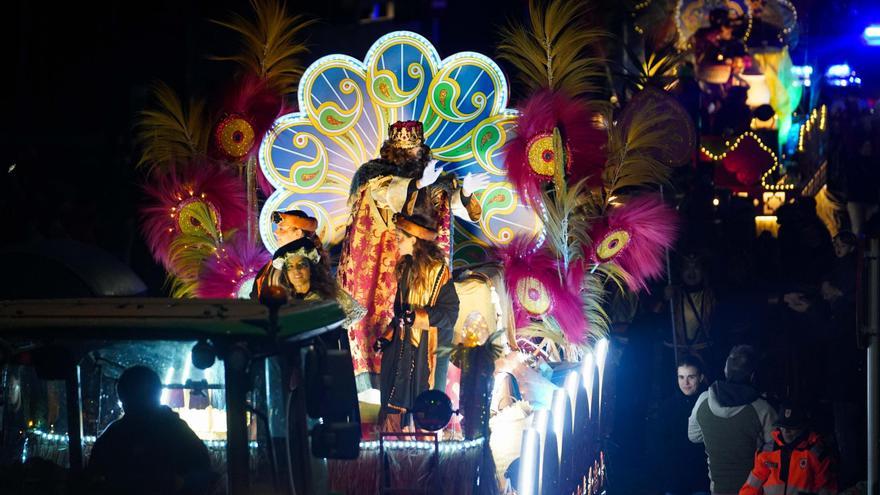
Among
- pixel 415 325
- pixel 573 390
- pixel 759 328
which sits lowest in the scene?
pixel 573 390

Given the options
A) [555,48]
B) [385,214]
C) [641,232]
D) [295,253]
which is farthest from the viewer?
[641,232]

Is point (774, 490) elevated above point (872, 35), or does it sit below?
below

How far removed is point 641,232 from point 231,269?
3743mm

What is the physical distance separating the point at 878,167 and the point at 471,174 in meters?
4.11

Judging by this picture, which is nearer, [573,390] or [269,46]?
A: [573,390]

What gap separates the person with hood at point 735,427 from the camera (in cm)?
1077

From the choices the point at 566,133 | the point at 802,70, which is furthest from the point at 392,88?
the point at 802,70

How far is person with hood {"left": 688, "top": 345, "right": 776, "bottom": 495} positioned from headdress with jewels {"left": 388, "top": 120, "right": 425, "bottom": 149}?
3.39m

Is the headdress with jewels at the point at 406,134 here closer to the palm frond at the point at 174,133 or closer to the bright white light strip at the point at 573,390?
the palm frond at the point at 174,133

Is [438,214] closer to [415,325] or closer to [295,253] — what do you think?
[415,325]

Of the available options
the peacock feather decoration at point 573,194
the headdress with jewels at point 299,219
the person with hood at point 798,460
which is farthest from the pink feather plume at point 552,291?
the person with hood at point 798,460

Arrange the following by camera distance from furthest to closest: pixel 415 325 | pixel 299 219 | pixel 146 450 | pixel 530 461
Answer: pixel 299 219 < pixel 415 325 < pixel 530 461 < pixel 146 450

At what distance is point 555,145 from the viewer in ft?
40.4

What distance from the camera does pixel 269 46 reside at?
12.9 metres
